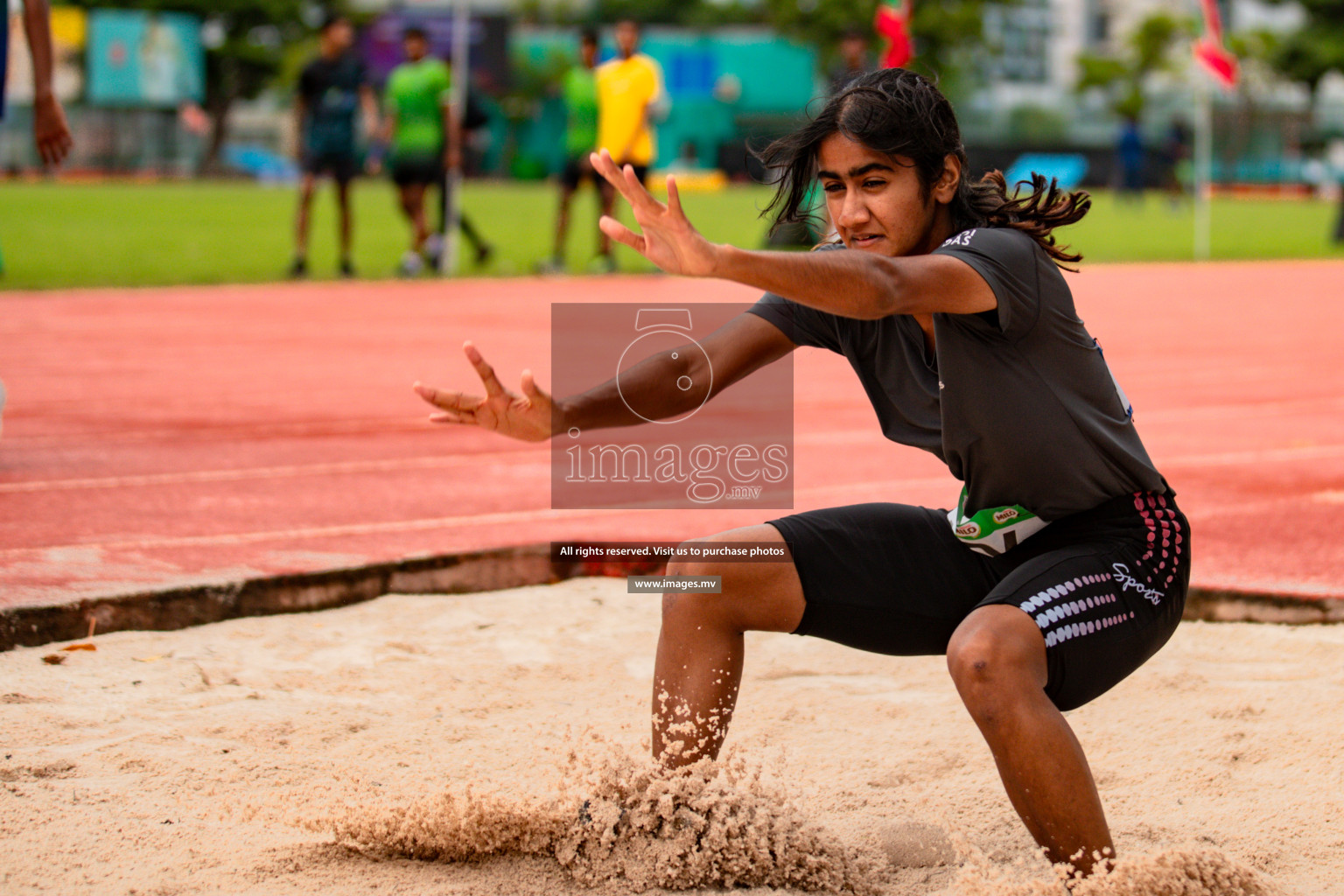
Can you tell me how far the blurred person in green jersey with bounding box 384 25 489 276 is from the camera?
11.9m

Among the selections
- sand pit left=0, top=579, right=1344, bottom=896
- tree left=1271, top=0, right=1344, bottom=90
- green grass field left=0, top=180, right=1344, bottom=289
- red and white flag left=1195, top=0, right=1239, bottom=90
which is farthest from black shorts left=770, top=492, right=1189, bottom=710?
tree left=1271, top=0, right=1344, bottom=90

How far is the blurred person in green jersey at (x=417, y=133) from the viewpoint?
11898 millimetres

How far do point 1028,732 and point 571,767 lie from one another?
766 mm

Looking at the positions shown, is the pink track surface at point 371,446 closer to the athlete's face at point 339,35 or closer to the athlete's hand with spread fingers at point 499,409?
the athlete's hand with spread fingers at point 499,409

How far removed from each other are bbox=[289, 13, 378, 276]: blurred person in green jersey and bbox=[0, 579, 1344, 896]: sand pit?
844cm

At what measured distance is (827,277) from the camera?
1.92m

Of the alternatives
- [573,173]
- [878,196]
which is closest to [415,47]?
[573,173]

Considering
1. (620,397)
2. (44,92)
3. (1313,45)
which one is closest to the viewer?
(620,397)

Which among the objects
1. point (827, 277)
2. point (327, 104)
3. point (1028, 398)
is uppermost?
point (327, 104)

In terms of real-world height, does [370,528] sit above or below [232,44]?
below

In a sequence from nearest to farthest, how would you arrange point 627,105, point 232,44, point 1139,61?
point 627,105 → point 232,44 → point 1139,61

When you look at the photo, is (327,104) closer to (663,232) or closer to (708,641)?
(708,641)

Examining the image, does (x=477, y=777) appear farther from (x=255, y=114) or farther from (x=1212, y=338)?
(x=255, y=114)

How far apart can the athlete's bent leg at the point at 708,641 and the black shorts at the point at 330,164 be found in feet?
32.0
